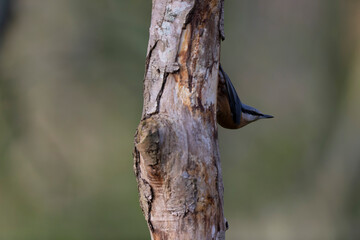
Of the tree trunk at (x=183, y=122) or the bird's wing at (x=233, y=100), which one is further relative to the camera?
the bird's wing at (x=233, y=100)

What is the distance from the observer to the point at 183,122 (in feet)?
2.88

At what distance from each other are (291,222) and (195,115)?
1880 millimetres

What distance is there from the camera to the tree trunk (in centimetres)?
85

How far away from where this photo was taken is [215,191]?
2.92 feet

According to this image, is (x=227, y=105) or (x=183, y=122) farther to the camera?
(x=227, y=105)

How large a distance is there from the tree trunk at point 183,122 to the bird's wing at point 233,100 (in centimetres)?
6

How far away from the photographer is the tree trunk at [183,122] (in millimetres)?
853

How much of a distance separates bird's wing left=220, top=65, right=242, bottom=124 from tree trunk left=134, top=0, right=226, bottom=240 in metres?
0.06

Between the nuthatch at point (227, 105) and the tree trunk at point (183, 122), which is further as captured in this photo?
the nuthatch at point (227, 105)

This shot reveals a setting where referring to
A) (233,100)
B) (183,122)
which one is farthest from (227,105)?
(183,122)

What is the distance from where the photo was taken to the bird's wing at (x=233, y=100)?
0.99 metres

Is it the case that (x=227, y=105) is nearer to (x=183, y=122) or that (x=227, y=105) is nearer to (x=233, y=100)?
(x=233, y=100)

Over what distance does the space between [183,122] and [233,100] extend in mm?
193

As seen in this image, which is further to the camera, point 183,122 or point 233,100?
point 233,100
